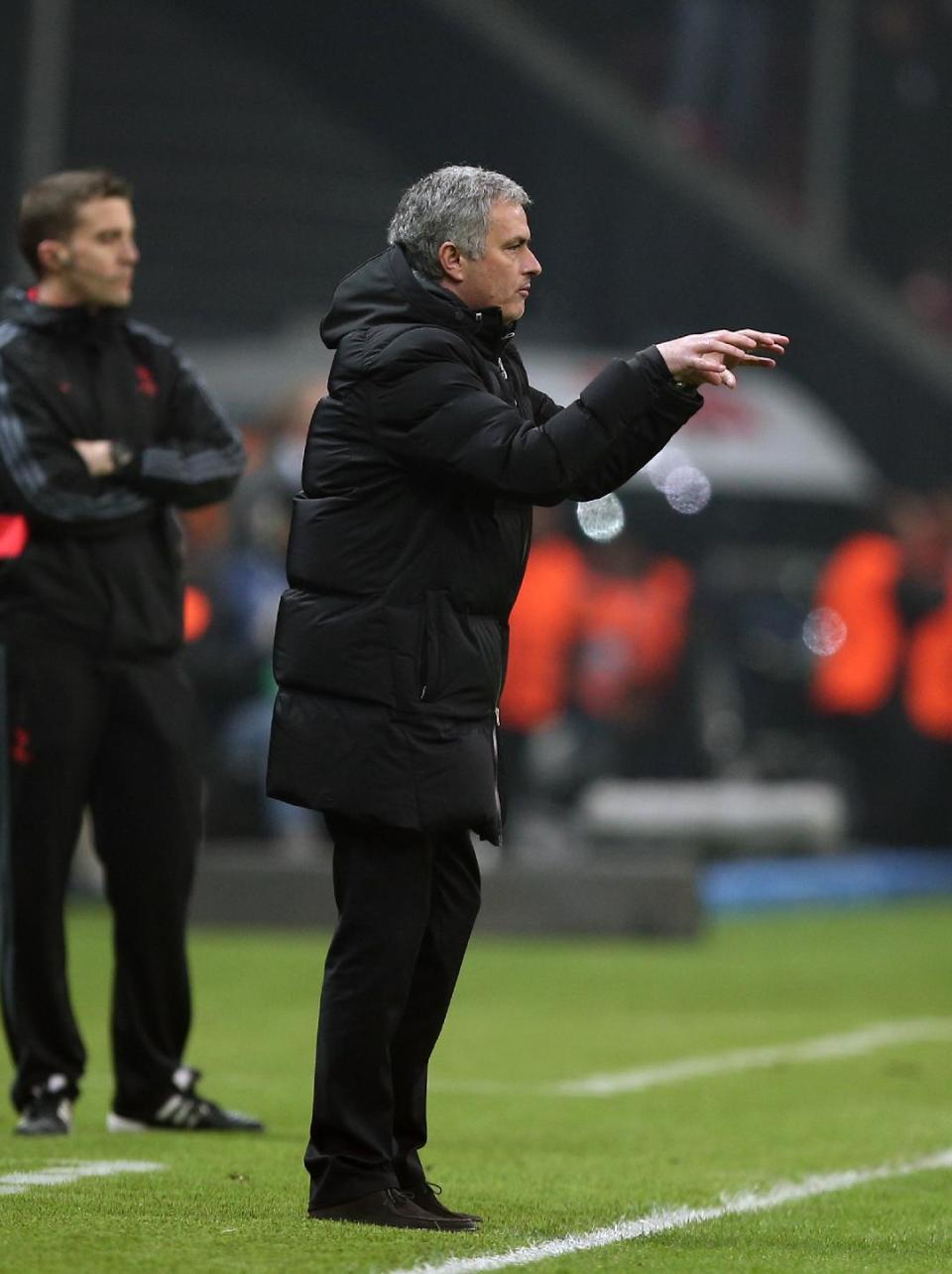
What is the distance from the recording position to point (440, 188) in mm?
4875

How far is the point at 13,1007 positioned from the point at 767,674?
13.3 m

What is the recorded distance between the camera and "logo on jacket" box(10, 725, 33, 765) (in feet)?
20.9

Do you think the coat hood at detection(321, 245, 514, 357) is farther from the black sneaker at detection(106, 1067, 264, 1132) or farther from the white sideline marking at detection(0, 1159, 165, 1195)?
the black sneaker at detection(106, 1067, 264, 1132)

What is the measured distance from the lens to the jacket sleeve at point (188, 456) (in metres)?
6.46

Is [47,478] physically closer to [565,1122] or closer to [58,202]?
[58,202]

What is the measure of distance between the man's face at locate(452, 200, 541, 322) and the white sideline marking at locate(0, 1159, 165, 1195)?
1784 millimetres

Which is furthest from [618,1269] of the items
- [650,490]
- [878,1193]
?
[650,490]

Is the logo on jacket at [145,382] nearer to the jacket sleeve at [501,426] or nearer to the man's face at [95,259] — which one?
the man's face at [95,259]

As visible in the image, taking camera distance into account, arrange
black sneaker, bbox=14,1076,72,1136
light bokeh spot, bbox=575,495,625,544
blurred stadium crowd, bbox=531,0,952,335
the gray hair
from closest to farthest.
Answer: the gray hair, black sneaker, bbox=14,1076,72,1136, light bokeh spot, bbox=575,495,625,544, blurred stadium crowd, bbox=531,0,952,335

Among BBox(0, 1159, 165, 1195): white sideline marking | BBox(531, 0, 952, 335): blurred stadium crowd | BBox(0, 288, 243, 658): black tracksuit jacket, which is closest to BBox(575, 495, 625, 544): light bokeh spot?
BBox(531, 0, 952, 335): blurred stadium crowd

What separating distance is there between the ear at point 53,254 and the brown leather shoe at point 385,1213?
2586mm

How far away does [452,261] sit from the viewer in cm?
486

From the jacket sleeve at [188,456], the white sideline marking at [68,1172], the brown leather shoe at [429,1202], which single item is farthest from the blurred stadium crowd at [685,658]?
the brown leather shoe at [429,1202]

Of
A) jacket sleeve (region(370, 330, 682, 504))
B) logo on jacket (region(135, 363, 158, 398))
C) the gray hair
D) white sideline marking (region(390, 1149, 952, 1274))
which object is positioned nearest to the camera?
white sideline marking (region(390, 1149, 952, 1274))
